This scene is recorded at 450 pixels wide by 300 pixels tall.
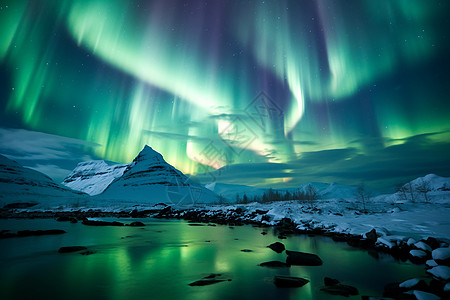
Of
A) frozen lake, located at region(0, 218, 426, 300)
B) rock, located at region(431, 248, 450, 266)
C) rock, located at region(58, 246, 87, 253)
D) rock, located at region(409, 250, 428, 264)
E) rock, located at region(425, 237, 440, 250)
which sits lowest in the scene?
rock, located at region(58, 246, 87, 253)

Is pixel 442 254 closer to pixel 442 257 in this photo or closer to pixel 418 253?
pixel 442 257

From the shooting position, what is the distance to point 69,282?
8.73 meters

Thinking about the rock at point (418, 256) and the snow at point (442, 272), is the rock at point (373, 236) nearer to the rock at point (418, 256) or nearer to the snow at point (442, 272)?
the rock at point (418, 256)

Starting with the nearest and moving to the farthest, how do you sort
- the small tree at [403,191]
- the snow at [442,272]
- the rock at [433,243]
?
the snow at [442,272]
the rock at [433,243]
the small tree at [403,191]

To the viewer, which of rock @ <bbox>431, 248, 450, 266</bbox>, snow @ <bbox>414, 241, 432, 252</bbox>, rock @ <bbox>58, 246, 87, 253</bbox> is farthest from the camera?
rock @ <bbox>58, 246, 87, 253</bbox>

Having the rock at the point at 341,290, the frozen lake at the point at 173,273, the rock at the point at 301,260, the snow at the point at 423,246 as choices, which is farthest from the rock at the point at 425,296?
the snow at the point at 423,246

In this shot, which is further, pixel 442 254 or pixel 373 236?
pixel 373 236

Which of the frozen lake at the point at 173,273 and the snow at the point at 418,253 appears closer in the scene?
the frozen lake at the point at 173,273

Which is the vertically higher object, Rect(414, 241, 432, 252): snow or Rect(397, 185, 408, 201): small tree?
Rect(397, 185, 408, 201): small tree

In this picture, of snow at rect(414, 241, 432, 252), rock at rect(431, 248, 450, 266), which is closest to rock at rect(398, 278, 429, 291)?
rock at rect(431, 248, 450, 266)

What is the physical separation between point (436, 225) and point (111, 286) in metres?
24.1

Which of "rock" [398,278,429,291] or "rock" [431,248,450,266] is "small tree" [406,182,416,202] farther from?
"rock" [398,278,429,291]

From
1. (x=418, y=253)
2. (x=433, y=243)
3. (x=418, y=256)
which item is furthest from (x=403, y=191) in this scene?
(x=418, y=256)

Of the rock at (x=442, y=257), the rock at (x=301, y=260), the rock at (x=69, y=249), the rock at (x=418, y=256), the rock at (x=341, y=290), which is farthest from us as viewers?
the rock at (x=69, y=249)
